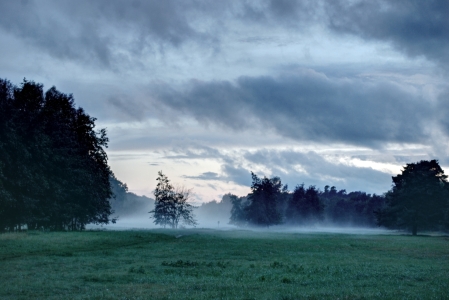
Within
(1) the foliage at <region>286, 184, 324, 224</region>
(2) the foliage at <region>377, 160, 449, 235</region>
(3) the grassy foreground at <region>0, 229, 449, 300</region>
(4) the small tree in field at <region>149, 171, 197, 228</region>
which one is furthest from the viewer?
(1) the foliage at <region>286, 184, 324, 224</region>

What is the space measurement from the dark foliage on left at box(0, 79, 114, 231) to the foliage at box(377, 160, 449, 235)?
62.4 metres

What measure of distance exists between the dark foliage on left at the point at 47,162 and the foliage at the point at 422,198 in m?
62.4

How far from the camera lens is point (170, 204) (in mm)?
137625

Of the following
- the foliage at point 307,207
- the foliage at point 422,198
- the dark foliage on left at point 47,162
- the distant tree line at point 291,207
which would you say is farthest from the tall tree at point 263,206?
the dark foliage on left at point 47,162

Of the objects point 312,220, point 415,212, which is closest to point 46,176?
point 415,212

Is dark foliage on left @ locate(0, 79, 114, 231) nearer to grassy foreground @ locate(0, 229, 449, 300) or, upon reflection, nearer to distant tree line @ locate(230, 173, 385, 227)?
grassy foreground @ locate(0, 229, 449, 300)

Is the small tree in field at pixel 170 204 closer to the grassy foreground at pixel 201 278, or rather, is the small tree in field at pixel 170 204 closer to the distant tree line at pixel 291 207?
the distant tree line at pixel 291 207

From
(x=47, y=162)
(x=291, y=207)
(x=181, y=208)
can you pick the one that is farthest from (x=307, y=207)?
(x=47, y=162)

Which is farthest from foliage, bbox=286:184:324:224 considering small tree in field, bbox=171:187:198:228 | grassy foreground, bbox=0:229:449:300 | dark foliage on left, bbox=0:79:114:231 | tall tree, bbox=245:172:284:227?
grassy foreground, bbox=0:229:449:300

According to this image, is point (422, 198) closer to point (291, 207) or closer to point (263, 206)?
point (263, 206)

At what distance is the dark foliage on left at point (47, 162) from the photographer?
6119 cm

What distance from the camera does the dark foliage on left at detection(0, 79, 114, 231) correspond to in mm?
61188

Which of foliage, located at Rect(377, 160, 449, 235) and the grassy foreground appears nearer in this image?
the grassy foreground

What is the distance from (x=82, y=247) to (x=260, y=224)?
117273 mm
